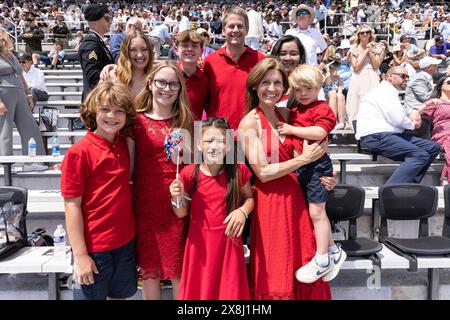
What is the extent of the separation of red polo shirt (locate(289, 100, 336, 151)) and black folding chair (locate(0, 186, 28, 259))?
190cm

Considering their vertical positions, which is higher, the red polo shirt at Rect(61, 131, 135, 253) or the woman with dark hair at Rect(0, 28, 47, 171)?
the woman with dark hair at Rect(0, 28, 47, 171)

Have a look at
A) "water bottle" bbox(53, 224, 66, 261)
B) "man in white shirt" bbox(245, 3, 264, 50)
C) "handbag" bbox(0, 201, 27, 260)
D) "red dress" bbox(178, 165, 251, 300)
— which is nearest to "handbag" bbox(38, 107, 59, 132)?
"handbag" bbox(0, 201, 27, 260)

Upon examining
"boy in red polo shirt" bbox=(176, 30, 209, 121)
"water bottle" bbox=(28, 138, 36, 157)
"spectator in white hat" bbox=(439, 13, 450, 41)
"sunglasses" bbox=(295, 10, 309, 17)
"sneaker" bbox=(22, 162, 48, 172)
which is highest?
"spectator in white hat" bbox=(439, 13, 450, 41)

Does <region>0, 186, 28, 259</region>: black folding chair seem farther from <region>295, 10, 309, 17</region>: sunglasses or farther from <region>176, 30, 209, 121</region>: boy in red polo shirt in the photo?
<region>295, 10, 309, 17</region>: sunglasses

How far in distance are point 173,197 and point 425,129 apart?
356 centimetres

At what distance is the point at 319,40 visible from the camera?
6141 millimetres

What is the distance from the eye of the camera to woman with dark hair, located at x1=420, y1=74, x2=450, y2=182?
4.86 m

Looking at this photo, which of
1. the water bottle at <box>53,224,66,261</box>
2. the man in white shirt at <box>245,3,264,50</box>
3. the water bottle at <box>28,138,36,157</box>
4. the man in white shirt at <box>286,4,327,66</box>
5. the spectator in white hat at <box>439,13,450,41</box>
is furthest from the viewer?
the spectator in white hat at <box>439,13,450,41</box>

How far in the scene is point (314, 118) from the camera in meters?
2.58

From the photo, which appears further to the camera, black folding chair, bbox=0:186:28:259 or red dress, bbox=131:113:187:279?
black folding chair, bbox=0:186:28:259

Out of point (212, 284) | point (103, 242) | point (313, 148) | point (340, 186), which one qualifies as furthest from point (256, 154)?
point (340, 186)

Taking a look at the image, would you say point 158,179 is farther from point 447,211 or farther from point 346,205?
point 447,211

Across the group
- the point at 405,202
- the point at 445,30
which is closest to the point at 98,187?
the point at 405,202

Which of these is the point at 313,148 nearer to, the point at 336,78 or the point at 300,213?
the point at 300,213
